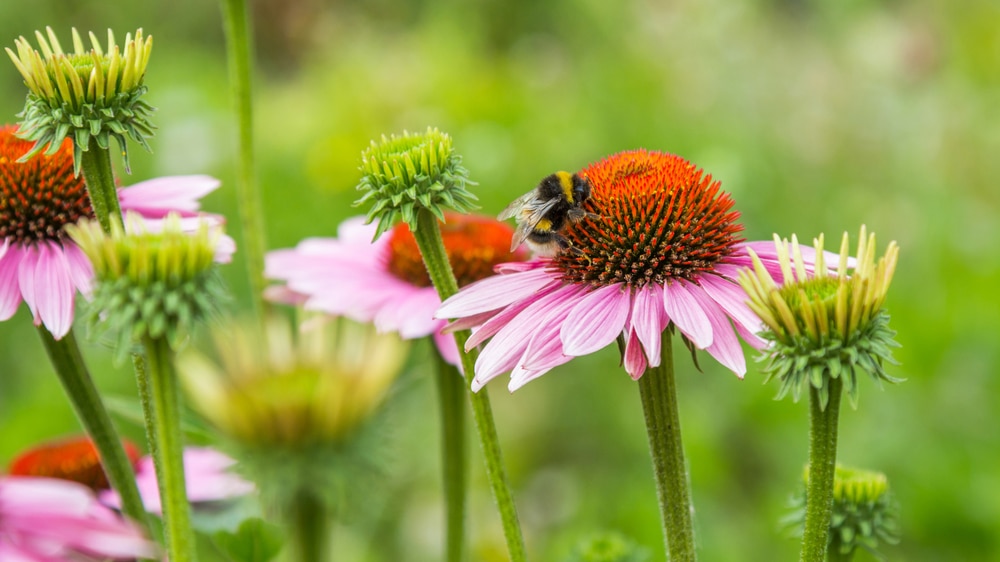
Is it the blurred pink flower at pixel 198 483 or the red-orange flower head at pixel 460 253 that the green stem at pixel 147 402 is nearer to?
the blurred pink flower at pixel 198 483

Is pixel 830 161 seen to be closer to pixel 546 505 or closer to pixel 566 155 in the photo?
pixel 566 155

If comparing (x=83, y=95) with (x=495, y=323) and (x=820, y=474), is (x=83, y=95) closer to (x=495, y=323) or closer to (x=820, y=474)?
(x=495, y=323)

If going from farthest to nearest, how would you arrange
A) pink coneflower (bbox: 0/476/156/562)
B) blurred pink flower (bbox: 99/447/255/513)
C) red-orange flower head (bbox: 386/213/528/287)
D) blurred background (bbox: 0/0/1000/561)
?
blurred background (bbox: 0/0/1000/561) → red-orange flower head (bbox: 386/213/528/287) → blurred pink flower (bbox: 99/447/255/513) → pink coneflower (bbox: 0/476/156/562)

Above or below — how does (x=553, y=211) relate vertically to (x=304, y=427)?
above

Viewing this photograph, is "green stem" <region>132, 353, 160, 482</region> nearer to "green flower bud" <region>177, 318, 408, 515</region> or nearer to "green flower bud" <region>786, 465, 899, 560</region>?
"green flower bud" <region>177, 318, 408, 515</region>

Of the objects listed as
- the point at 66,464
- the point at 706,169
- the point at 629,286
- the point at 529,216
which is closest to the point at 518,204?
the point at 529,216

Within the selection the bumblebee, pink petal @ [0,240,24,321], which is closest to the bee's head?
the bumblebee

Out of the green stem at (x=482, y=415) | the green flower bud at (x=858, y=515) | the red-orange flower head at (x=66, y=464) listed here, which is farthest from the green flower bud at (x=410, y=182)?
the red-orange flower head at (x=66, y=464)
